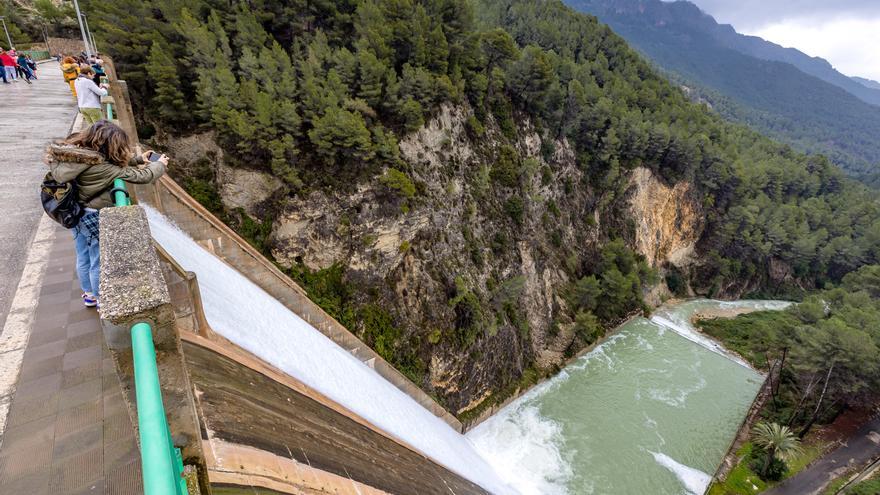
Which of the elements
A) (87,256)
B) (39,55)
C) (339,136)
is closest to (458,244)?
(339,136)

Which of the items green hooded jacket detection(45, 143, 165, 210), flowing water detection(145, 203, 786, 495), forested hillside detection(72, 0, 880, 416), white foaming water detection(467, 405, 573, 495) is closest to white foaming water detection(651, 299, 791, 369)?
flowing water detection(145, 203, 786, 495)

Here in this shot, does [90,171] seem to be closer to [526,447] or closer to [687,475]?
[526,447]

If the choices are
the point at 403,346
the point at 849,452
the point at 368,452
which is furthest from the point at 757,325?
the point at 368,452

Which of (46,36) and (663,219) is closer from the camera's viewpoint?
(46,36)

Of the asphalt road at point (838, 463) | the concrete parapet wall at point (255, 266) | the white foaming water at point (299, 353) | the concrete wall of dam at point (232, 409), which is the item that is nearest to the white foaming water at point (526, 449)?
the white foaming water at point (299, 353)

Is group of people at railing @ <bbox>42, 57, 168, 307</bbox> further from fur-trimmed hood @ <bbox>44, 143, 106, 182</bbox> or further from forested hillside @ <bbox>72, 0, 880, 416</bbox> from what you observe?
forested hillside @ <bbox>72, 0, 880, 416</bbox>

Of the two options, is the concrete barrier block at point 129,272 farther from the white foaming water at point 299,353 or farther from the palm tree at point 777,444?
the palm tree at point 777,444
